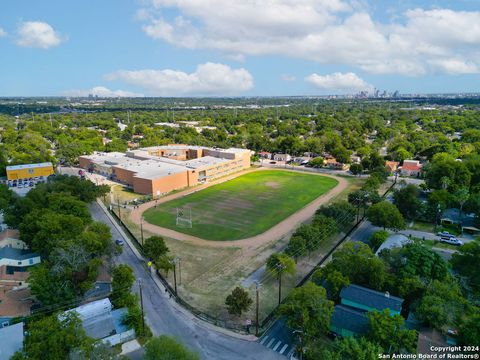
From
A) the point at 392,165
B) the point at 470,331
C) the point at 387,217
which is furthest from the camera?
the point at 392,165

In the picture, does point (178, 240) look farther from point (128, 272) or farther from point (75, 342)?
point (75, 342)

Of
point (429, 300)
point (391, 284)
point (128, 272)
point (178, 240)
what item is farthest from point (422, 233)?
point (128, 272)

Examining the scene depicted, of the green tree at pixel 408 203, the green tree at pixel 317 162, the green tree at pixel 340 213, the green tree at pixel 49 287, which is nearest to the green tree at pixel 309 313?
the green tree at pixel 49 287

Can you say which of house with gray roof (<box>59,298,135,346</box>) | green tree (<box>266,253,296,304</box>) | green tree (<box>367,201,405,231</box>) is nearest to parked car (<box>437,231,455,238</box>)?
green tree (<box>367,201,405,231</box>)

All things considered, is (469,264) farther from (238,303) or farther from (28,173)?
(28,173)

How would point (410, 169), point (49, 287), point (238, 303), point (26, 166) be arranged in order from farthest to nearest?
Result: point (410, 169), point (26, 166), point (49, 287), point (238, 303)

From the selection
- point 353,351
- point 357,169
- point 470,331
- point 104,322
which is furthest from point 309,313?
point 357,169

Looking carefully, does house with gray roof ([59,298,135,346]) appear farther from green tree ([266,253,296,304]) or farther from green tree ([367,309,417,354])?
green tree ([367,309,417,354])

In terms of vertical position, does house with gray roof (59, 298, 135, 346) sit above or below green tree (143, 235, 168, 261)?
below
